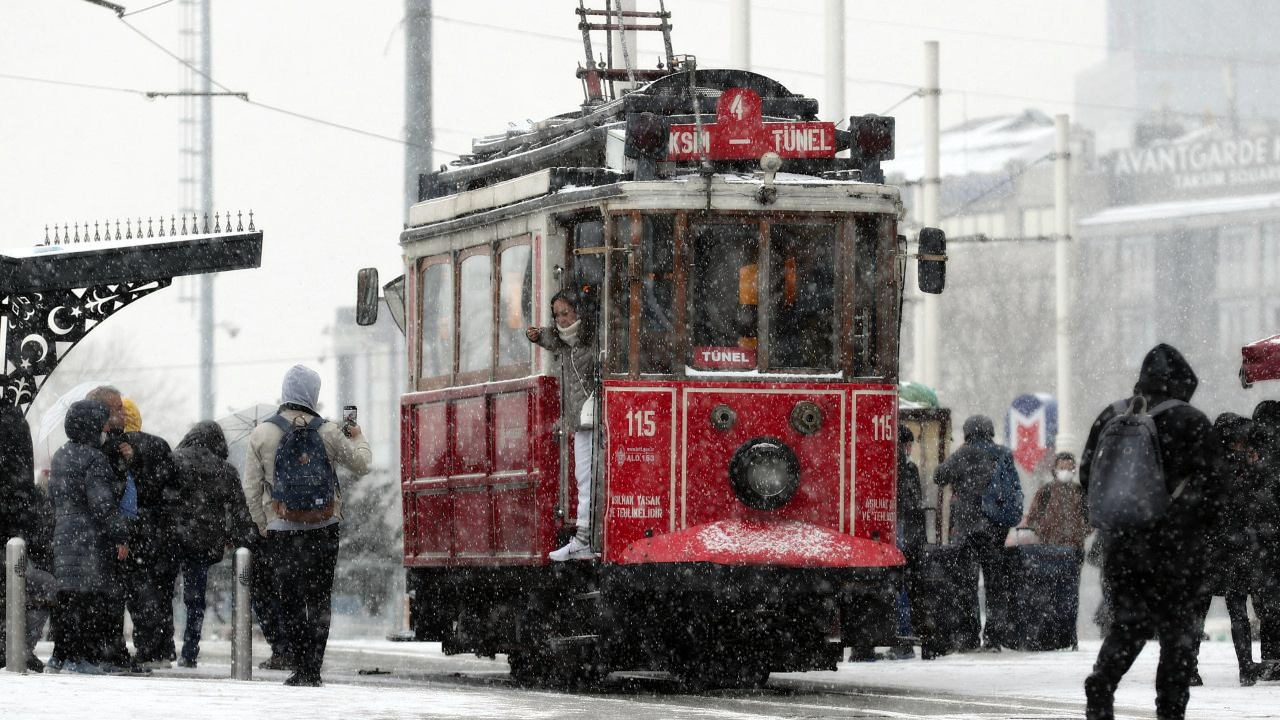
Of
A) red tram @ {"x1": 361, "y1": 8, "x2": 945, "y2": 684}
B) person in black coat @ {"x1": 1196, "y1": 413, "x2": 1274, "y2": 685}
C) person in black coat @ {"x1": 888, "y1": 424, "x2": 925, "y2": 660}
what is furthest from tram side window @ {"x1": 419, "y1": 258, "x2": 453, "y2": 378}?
person in black coat @ {"x1": 1196, "y1": 413, "x2": 1274, "y2": 685}

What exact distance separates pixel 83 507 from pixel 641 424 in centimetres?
333

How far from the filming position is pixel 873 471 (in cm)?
1366

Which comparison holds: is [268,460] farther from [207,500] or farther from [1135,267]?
[1135,267]

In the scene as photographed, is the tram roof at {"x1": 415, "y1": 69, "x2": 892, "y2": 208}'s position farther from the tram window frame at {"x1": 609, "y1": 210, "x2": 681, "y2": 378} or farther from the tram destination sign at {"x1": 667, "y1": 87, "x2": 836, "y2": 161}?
the tram window frame at {"x1": 609, "y1": 210, "x2": 681, "y2": 378}

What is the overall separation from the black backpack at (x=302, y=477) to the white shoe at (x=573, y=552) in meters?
1.35

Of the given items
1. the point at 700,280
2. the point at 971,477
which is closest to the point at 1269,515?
the point at 700,280

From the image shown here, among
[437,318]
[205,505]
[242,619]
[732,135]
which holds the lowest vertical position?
[242,619]

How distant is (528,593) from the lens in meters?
14.3

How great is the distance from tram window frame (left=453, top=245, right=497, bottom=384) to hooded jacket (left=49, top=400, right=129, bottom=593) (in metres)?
2.22

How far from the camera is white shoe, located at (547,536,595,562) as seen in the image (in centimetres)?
1359

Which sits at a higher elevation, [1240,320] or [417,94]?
[417,94]

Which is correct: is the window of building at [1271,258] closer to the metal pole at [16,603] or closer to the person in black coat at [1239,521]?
the person in black coat at [1239,521]

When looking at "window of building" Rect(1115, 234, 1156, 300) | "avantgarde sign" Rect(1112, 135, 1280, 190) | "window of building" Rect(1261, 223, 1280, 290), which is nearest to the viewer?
"window of building" Rect(1261, 223, 1280, 290)

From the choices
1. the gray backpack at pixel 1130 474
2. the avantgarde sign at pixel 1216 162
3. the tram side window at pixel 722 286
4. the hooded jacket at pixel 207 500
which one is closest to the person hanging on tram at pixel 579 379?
the tram side window at pixel 722 286
